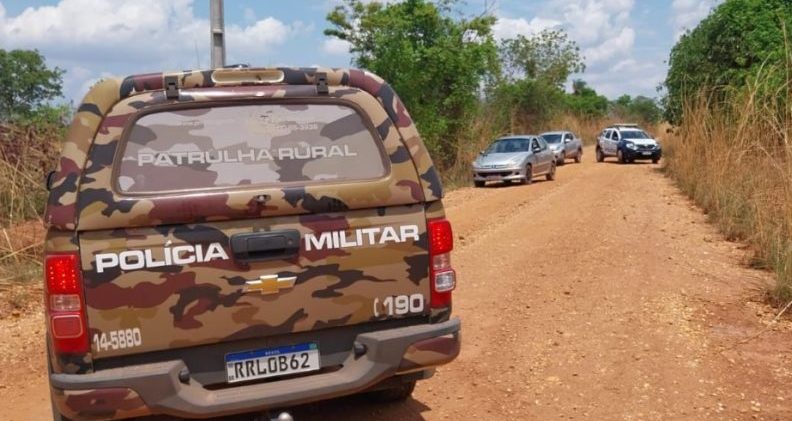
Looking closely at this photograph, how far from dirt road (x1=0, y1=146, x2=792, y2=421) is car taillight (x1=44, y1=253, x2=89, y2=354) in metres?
1.70

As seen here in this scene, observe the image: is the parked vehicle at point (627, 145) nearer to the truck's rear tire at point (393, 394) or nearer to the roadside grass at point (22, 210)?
the roadside grass at point (22, 210)

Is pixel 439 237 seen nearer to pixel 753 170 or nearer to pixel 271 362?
pixel 271 362

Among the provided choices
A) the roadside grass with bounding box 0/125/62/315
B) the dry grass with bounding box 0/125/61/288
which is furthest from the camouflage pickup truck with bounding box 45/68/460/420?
the dry grass with bounding box 0/125/61/288

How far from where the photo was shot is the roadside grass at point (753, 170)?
6.59 m

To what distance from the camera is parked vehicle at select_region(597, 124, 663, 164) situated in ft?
94.6

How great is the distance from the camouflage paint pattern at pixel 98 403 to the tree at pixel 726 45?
16.7 meters

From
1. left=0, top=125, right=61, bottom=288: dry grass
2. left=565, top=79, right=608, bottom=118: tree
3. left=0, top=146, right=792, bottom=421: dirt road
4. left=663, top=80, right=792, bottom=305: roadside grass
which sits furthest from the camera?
left=565, top=79, right=608, bottom=118: tree

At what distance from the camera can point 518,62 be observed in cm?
4647

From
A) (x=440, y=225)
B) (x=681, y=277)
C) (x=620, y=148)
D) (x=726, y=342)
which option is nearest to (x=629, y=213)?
(x=681, y=277)

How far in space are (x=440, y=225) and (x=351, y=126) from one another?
0.66 metres

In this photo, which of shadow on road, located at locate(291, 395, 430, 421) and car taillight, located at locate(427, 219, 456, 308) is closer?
car taillight, located at locate(427, 219, 456, 308)

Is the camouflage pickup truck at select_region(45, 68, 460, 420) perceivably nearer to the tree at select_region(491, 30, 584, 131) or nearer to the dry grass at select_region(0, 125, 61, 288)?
the dry grass at select_region(0, 125, 61, 288)

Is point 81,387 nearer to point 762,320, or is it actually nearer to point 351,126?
point 351,126

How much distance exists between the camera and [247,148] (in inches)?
136
